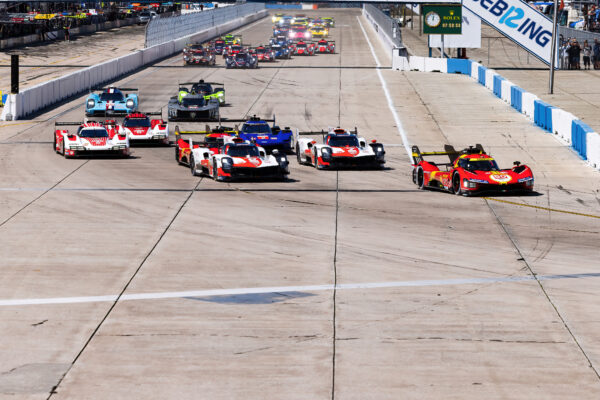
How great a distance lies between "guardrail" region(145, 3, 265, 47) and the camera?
3698 inches

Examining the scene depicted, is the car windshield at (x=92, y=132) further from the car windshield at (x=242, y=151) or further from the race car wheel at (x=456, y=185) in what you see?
the race car wheel at (x=456, y=185)

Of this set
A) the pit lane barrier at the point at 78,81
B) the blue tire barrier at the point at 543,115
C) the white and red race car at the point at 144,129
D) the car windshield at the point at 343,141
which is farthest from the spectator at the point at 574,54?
the car windshield at the point at 343,141

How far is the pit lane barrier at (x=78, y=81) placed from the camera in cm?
4956

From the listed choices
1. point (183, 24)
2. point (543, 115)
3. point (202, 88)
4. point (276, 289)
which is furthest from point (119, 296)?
point (183, 24)

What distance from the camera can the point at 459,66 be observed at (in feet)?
237

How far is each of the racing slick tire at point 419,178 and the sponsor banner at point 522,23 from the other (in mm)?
45638

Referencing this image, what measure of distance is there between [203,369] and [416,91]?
160ft

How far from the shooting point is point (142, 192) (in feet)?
98.1

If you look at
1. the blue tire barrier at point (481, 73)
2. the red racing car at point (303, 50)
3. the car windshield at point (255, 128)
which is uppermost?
the red racing car at point (303, 50)

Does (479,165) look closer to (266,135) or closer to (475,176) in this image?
(475,176)

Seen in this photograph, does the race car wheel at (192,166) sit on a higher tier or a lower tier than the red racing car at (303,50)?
lower

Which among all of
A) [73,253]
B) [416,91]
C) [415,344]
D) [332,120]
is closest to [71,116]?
[332,120]

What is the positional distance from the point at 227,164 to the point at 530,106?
71.4 feet

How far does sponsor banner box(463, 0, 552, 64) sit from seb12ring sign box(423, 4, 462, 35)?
251 centimetres
